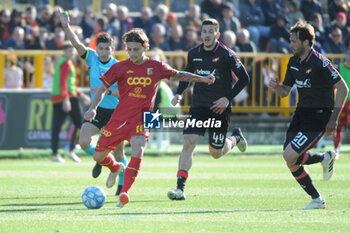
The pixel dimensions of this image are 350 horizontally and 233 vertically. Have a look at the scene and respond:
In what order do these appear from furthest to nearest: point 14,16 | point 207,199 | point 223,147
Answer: point 14,16, point 223,147, point 207,199

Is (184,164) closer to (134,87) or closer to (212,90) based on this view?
(212,90)

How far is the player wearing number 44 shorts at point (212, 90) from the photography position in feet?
36.1

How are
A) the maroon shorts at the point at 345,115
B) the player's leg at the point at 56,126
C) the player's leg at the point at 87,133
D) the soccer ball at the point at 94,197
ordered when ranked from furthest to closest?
the maroon shorts at the point at 345,115 → the player's leg at the point at 56,126 → the player's leg at the point at 87,133 → the soccer ball at the point at 94,197

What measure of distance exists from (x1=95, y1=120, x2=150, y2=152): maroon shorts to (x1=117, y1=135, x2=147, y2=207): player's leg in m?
0.08

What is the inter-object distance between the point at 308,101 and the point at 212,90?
188cm

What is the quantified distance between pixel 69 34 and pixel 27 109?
26.2 ft

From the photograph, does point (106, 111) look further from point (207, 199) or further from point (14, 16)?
point (14, 16)

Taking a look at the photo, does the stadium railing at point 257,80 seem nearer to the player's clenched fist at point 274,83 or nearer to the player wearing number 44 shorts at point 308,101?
the player wearing number 44 shorts at point 308,101

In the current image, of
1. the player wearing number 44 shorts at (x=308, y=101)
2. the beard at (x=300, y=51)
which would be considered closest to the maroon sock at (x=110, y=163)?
the player wearing number 44 shorts at (x=308, y=101)

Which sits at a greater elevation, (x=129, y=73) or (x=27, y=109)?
(x=129, y=73)

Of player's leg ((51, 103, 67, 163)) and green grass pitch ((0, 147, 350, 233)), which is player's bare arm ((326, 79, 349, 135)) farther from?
player's leg ((51, 103, 67, 163))

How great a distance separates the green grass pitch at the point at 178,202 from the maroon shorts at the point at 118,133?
2.59 feet

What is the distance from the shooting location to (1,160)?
17969 millimetres

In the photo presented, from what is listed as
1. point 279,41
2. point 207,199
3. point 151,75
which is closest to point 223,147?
point 207,199
